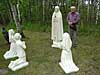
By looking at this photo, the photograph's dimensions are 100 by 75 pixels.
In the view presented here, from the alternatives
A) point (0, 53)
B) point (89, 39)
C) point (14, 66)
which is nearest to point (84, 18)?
point (89, 39)

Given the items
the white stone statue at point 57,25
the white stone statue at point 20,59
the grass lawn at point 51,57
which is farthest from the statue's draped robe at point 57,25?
the white stone statue at point 20,59

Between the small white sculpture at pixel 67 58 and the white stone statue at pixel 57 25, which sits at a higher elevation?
the white stone statue at pixel 57 25

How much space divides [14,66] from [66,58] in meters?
1.78

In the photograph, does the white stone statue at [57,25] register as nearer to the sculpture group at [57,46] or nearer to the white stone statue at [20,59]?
the sculpture group at [57,46]

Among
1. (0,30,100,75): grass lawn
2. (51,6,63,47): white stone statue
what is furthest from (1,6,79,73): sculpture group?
(0,30,100,75): grass lawn

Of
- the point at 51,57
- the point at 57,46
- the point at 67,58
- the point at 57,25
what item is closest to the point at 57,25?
the point at 57,25

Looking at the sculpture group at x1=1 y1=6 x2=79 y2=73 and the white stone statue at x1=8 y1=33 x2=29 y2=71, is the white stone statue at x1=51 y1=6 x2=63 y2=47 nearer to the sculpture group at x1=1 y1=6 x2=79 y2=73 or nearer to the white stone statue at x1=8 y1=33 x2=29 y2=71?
the sculpture group at x1=1 y1=6 x2=79 y2=73

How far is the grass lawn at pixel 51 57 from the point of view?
24.2 ft

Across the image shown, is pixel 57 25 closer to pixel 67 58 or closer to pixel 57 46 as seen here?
pixel 57 46

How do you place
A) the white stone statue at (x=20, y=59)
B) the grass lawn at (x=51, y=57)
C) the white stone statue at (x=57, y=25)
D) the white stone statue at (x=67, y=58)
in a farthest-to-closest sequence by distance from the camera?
the white stone statue at (x=57, y=25) → the white stone statue at (x=20, y=59) → the grass lawn at (x=51, y=57) → the white stone statue at (x=67, y=58)

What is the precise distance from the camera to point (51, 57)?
8430 mm

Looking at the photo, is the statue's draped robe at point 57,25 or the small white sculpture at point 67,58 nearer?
the small white sculpture at point 67,58

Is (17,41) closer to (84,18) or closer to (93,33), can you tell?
(93,33)

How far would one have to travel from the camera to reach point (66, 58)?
7340 mm
